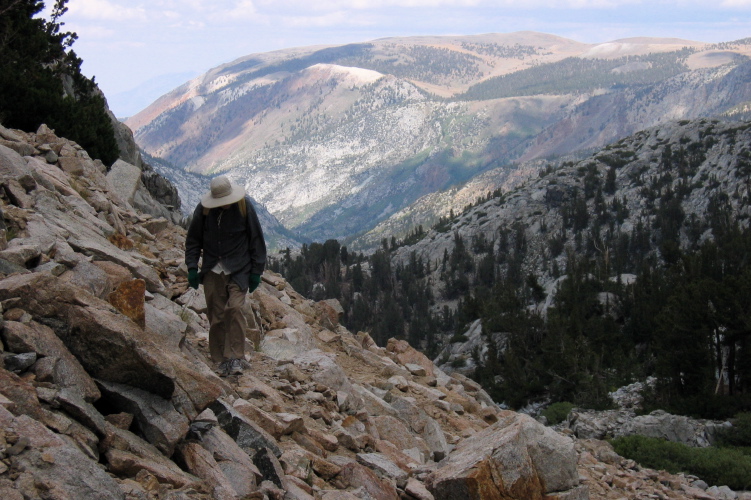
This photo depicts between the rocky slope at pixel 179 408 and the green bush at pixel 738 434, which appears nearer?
the rocky slope at pixel 179 408

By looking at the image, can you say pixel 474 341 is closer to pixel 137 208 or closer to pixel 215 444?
pixel 137 208

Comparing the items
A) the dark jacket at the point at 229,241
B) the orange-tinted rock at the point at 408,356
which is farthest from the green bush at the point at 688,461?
the dark jacket at the point at 229,241

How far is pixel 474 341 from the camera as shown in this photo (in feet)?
219

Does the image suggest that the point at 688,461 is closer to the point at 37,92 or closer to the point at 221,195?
the point at 221,195

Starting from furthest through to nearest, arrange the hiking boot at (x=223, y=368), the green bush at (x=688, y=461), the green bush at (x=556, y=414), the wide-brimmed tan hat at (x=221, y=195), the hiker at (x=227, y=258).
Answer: the green bush at (x=556, y=414), the green bush at (x=688, y=461), the hiking boot at (x=223, y=368), the hiker at (x=227, y=258), the wide-brimmed tan hat at (x=221, y=195)

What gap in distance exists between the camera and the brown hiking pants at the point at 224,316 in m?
8.90

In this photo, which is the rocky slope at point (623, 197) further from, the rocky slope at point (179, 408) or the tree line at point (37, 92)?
the rocky slope at point (179, 408)

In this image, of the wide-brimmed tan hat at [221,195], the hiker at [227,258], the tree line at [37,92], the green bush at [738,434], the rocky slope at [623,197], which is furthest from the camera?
the rocky slope at [623,197]

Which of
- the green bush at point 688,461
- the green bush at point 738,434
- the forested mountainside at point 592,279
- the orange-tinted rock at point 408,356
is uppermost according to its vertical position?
the orange-tinted rock at point 408,356

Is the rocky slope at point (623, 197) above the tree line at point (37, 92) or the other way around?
the other way around

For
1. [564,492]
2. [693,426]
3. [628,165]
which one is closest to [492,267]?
[628,165]

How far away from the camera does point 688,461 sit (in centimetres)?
1655

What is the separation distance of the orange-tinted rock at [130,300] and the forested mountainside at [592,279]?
32.0 m

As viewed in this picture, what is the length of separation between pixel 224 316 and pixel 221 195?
5.19ft
